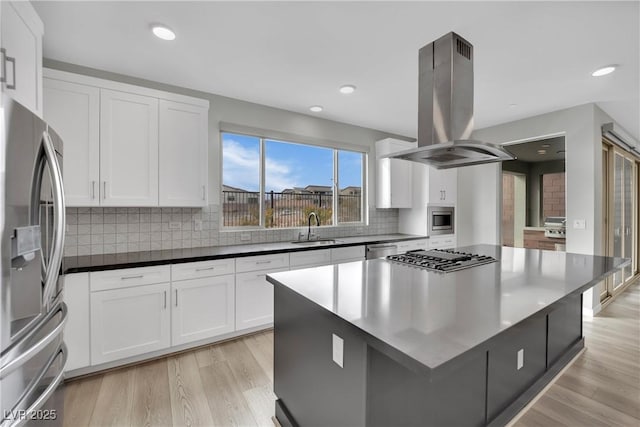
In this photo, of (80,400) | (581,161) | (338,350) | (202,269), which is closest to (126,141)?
(202,269)

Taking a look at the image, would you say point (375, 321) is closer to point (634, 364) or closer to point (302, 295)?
point (302, 295)

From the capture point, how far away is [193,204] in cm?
281

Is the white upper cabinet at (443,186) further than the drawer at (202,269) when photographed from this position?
Yes

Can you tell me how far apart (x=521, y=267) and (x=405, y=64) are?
190 cm

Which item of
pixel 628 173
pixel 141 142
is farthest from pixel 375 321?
pixel 628 173

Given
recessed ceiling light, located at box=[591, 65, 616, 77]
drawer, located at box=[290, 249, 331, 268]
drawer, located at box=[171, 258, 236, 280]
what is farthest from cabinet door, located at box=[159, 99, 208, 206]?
recessed ceiling light, located at box=[591, 65, 616, 77]

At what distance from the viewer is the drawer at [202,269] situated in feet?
8.03

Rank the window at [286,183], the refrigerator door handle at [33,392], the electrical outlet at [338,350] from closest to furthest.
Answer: the refrigerator door handle at [33,392] < the electrical outlet at [338,350] < the window at [286,183]

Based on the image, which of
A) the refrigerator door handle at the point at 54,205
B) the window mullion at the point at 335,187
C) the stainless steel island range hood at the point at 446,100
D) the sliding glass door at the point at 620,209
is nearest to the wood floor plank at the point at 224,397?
the refrigerator door handle at the point at 54,205

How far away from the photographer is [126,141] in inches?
97.5

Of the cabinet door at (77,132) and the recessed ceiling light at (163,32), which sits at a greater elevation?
the recessed ceiling light at (163,32)

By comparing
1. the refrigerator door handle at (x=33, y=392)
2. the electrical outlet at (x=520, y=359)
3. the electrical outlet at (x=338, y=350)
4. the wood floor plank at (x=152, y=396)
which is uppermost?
the electrical outlet at (x=338, y=350)

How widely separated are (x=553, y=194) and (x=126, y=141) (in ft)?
26.8

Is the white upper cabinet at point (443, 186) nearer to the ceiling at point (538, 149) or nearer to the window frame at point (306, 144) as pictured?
the ceiling at point (538, 149)
